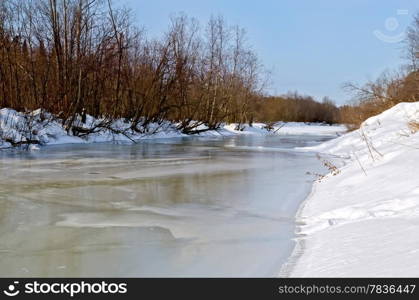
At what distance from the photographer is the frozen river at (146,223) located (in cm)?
257

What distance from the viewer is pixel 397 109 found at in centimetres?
1223

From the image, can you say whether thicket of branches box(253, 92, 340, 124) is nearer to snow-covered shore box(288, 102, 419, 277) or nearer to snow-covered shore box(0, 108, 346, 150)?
snow-covered shore box(0, 108, 346, 150)

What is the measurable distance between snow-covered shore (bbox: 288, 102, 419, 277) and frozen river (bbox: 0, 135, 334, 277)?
0.20 metres

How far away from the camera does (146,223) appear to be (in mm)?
3600

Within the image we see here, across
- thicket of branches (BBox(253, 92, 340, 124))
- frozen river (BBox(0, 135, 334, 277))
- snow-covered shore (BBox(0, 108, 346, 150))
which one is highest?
thicket of branches (BBox(253, 92, 340, 124))

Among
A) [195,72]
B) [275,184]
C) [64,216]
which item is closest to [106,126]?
[195,72]

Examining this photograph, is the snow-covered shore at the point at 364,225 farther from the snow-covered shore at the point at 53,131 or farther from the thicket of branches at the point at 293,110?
the thicket of branches at the point at 293,110

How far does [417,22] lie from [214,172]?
63.0 feet

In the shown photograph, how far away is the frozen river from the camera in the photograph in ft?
8.43

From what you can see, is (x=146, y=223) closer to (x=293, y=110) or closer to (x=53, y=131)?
(x=53, y=131)

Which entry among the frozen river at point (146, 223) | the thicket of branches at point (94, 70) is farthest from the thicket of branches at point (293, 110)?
the frozen river at point (146, 223)

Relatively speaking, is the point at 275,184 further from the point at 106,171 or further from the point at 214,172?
the point at 106,171

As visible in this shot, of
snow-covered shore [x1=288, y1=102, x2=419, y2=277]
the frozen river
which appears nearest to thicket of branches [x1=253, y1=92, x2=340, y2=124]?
the frozen river

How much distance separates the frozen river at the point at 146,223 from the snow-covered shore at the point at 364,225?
0.20 metres
